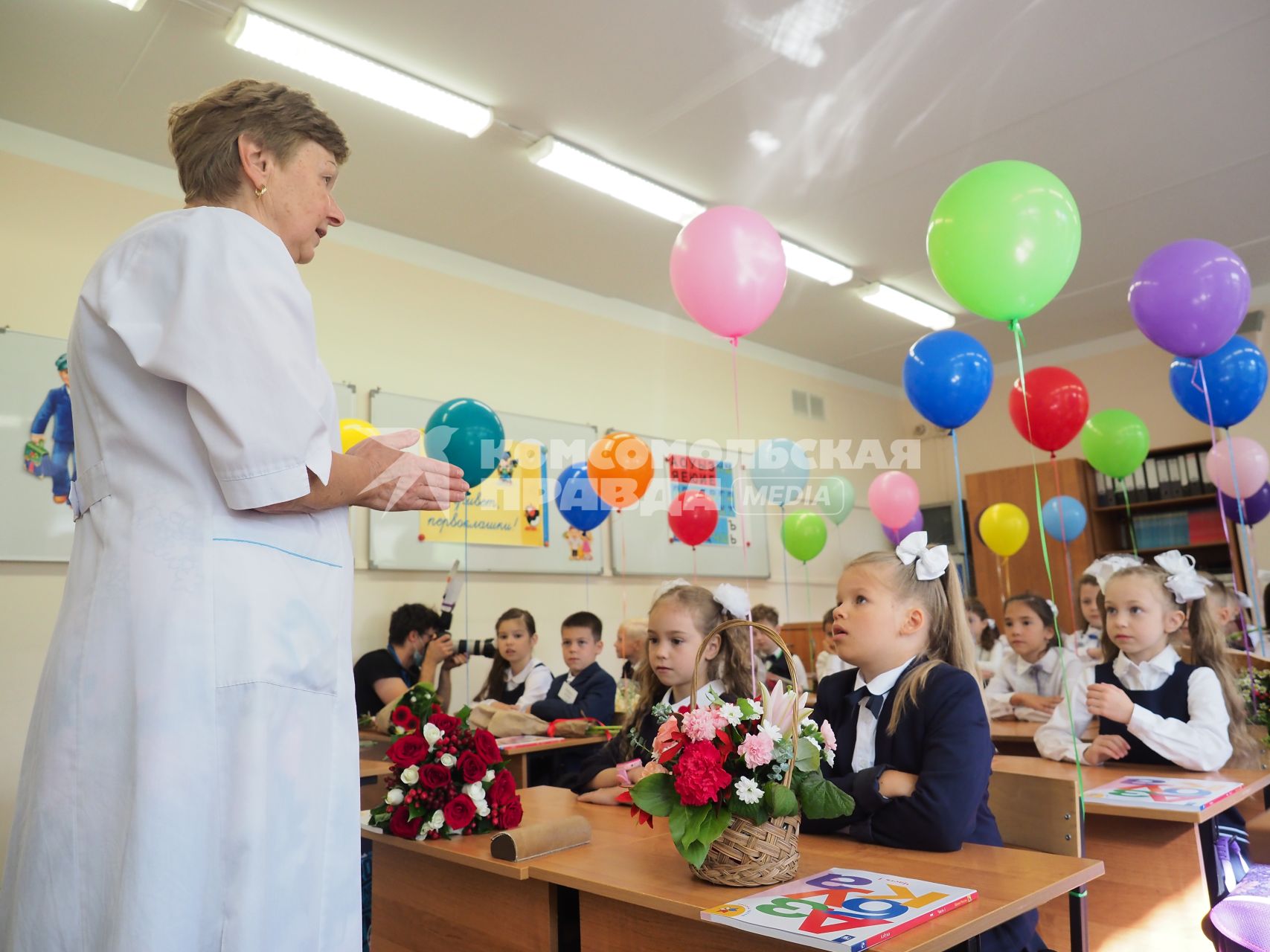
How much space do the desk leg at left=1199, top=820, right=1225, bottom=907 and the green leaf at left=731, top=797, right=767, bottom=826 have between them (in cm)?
120

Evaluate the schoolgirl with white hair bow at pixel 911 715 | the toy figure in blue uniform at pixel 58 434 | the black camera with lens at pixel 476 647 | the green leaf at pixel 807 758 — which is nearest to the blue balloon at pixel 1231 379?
the schoolgirl with white hair bow at pixel 911 715

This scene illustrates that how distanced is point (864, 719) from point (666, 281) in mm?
4487

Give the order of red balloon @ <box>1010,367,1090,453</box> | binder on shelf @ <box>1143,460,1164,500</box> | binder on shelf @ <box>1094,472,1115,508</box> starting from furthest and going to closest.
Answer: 1. binder on shelf @ <box>1094,472,1115,508</box>
2. binder on shelf @ <box>1143,460,1164,500</box>
3. red balloon @ <box>1010,367,1090,453</box>

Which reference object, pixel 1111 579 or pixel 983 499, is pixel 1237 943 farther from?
pixel 983 499

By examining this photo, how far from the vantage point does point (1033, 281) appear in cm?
281

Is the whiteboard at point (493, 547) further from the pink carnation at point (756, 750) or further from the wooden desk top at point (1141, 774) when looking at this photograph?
the pink carnation at point (756, 750)

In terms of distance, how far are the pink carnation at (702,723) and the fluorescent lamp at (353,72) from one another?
3.24 metres

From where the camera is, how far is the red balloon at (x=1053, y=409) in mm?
4457

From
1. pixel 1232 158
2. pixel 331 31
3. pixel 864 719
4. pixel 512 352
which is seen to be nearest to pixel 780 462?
pixel 512 352

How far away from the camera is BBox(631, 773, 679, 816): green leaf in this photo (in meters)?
1.29

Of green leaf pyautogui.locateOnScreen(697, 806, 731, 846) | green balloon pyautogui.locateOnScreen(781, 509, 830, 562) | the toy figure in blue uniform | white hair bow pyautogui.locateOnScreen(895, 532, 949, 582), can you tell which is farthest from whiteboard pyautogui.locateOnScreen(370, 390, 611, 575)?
green leaf pyautogui.locateOnScreen(697, 806, 731, 846)

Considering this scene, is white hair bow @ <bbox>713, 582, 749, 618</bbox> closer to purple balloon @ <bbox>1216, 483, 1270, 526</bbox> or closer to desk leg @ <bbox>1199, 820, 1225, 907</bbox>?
desk leg @ <bbox>1199, 820, 1225, 907</bbox>

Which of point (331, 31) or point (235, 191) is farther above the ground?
point (331, 31)

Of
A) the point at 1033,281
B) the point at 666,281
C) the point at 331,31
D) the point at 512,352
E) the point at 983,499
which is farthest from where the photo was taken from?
the point at 983,499
